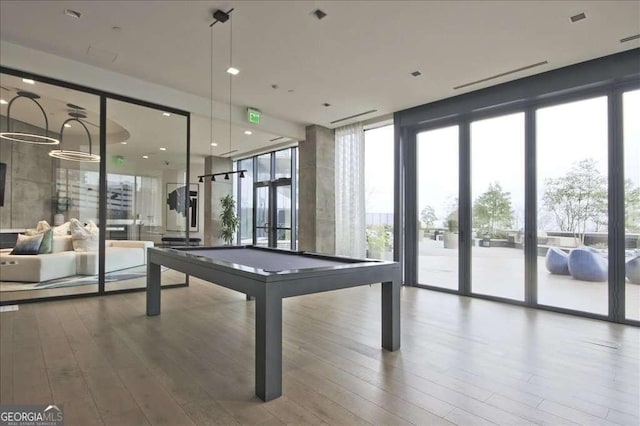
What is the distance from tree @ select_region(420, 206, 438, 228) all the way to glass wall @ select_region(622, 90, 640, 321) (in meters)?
2.65

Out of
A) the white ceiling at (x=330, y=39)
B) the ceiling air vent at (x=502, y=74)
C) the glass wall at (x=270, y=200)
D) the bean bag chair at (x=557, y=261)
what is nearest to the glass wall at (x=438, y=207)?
the ceiling air vent at (x=502, y=74)

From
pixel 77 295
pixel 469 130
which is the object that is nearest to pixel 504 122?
pixel 469 130

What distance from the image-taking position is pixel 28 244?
17.3ft

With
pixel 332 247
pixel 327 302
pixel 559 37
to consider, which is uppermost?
pixel 559 37

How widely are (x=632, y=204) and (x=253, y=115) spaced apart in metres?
5.84

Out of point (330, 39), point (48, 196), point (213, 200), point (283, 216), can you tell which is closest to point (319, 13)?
point (330, 39)

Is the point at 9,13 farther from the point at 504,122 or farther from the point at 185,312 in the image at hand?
the point at 504,122

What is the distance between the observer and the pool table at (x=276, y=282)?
2.36 metres

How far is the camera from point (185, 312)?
14.5 ft

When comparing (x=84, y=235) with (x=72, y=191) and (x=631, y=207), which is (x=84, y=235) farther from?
(x=631, y=207)

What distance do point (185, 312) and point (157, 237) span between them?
97.0 inches

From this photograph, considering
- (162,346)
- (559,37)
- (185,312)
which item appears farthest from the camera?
(185,312)

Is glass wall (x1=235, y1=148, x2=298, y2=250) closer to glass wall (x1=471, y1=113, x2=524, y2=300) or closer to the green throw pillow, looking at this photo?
glass wall (x1=471, y1=113, x2=524, y2=300)

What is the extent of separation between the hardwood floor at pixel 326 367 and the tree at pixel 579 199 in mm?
A: 1252
